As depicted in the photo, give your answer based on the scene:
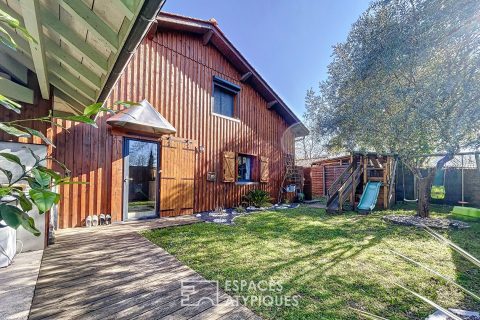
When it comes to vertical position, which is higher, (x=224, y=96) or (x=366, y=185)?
(x=224, y=96)

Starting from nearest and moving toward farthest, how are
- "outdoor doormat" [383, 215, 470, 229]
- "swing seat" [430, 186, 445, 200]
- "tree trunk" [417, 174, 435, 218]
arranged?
"outdoor doormat" [383, 215, 470, 229] < "tree trunk" [417, 174, 435, 218] < "swing seat" [430, 186, 445, 200]

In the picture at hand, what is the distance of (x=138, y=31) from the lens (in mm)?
1846

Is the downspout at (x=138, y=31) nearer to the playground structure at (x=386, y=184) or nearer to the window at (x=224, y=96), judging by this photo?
the window at (x=224, y=96)

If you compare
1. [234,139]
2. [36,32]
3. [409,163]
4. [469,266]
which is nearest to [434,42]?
[409,163]

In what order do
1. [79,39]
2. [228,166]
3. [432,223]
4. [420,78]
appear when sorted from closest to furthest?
[79,39] < [432,223] < [420,78] < [228,166]

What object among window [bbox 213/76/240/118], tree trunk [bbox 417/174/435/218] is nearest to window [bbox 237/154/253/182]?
window [bbox 213/76/240/118]

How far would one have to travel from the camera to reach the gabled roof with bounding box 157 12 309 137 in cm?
604

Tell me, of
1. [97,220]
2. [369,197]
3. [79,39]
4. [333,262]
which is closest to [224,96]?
[97,220]

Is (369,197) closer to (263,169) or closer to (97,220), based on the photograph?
(263,169)

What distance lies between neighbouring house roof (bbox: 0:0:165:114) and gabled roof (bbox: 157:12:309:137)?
3418 mm

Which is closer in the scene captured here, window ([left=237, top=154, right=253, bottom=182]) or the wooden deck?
the wooden deck

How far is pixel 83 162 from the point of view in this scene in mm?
4527

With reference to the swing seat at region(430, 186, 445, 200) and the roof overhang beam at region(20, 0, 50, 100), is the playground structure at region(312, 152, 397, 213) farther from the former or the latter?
the roof overhang beam at region(20, 0, 50, 100)

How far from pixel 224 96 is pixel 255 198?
3795 millimetres
